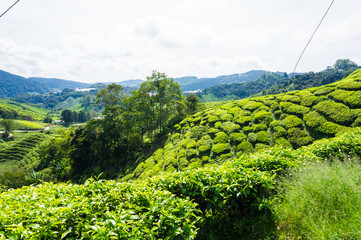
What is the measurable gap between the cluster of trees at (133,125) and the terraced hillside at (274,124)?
13341mm

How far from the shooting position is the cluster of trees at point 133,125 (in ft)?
96.6

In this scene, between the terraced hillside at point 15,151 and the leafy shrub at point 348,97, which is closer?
the leafy shrub at point 348,97

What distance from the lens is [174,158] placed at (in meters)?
16.2

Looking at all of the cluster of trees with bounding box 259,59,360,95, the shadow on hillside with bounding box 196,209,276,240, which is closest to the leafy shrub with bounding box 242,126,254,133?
the shadow on hillside with bounding box 196,209,276,240

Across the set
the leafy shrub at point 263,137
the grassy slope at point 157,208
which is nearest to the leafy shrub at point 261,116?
the leafy shrub at point 263,137

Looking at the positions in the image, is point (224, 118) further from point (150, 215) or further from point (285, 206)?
point (150, 215)

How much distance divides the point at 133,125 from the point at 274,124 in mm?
23395

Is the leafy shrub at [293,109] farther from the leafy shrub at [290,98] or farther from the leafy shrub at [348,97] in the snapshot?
the leafy shrub at [348,97]

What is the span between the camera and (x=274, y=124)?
13031 millimetres

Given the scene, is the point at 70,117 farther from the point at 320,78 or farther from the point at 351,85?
the point at 320,78

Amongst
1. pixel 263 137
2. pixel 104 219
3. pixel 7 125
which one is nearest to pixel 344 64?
pixel 263 137

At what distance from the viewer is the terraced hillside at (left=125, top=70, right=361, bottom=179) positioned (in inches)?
431

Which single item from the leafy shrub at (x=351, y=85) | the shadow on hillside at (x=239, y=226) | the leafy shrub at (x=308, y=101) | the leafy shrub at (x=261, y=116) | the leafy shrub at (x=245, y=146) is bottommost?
the leafy shrub at (x=245, y=146)

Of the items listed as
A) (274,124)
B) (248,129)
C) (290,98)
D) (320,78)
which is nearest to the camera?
(274,124)
